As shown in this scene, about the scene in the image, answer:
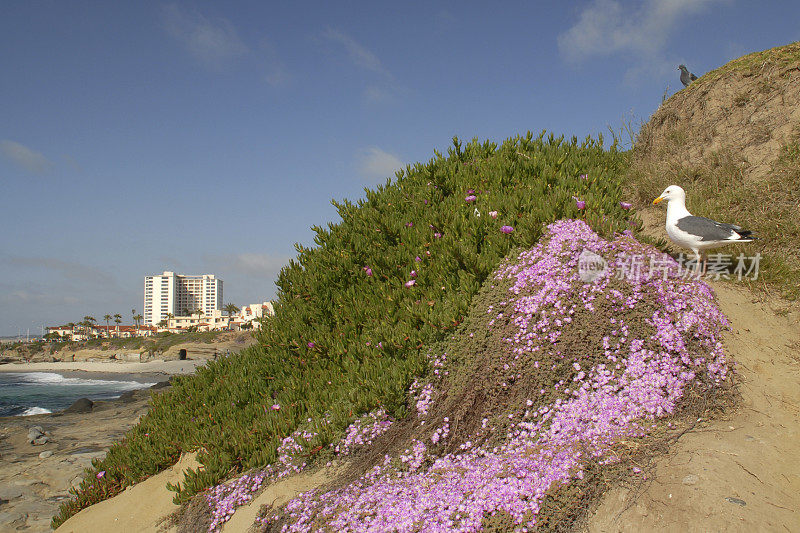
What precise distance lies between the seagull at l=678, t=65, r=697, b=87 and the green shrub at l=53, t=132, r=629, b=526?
4.23 meters

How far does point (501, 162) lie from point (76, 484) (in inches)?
447

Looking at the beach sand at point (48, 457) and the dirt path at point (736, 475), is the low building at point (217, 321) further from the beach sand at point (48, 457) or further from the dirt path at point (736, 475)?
the dirt path at point (736, 475)

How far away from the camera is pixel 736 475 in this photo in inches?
146

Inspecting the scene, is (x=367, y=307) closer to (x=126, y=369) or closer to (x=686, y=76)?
(x=686, y=76)

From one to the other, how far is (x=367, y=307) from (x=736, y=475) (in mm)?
4812

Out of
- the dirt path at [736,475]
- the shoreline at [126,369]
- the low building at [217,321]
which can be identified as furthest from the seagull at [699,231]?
the low building at [217,321]

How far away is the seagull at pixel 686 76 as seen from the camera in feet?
37.0

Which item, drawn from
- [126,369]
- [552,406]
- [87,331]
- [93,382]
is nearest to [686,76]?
[552,406]

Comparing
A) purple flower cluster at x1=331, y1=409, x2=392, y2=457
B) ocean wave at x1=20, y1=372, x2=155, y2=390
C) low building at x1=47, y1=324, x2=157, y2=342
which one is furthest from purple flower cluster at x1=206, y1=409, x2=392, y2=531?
low building at x1=47, y1=324, x2=157, y2=342

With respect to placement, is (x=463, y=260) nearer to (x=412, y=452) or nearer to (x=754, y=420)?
(x=412, y=452)

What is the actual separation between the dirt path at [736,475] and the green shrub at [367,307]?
2.52 metres

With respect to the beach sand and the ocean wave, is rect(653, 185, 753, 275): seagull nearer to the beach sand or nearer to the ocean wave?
the beach sand

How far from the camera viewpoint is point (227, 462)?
6117 millimetres

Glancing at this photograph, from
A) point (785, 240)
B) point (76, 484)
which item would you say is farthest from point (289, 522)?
point (76, 484)
